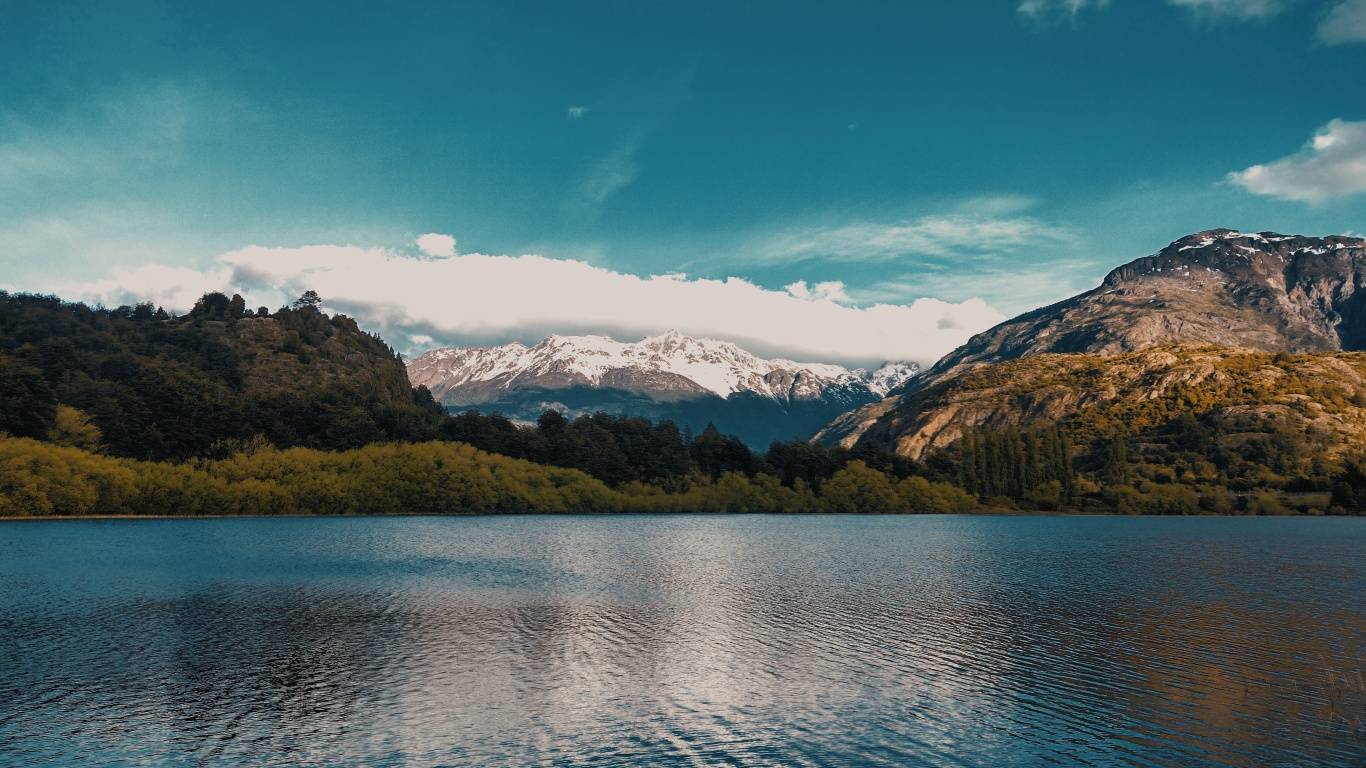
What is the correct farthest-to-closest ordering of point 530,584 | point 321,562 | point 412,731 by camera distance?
point 321,562, point 530,584, point 412,731

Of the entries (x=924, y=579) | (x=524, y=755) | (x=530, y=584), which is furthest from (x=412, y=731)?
(x=924, y=579)

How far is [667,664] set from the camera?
53.2m

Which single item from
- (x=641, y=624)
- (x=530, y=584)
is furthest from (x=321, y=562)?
(x=641, y=624)

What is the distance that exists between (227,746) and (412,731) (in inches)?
286

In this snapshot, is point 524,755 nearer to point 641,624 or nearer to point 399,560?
point 641,624

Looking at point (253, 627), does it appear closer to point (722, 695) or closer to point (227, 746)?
point (227, 746)

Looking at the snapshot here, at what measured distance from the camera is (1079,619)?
71.5 m

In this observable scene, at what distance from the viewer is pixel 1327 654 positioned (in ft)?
185

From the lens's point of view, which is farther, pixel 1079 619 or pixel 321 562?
pixel 321 562

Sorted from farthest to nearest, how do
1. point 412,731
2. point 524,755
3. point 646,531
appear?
point 646,531 → point 412,731 → point 524,755

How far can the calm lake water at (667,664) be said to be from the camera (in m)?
36.8

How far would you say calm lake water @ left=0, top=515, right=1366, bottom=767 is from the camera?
36.8 meters

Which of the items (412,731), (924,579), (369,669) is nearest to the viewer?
(412,731)

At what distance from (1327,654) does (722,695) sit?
133 ft
